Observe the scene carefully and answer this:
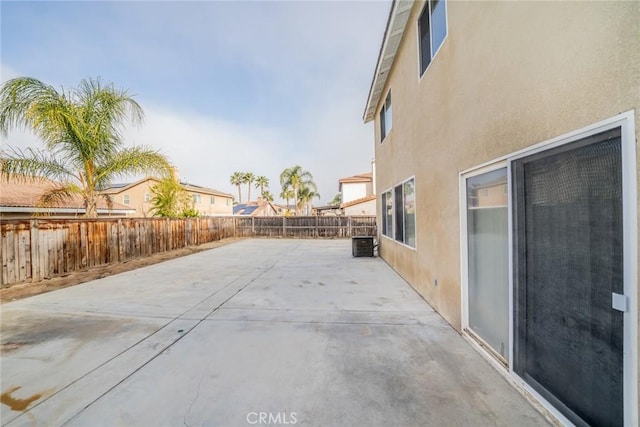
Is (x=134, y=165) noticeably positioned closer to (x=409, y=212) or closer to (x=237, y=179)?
(x=409, y=212)

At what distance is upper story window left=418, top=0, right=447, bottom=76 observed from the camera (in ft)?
12.1

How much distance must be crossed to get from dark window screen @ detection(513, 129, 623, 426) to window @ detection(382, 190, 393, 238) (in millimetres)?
5150

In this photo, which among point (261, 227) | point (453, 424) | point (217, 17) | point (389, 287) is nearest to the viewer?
point (453, 424)

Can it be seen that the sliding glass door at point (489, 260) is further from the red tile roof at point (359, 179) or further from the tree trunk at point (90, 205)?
the red tile roof at point (359, 179)

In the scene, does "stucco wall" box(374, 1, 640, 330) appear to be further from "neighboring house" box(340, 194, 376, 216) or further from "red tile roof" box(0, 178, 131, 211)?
"neighboring house" box(340, 194, 376, 216)

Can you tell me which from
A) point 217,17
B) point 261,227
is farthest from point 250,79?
point 261,227

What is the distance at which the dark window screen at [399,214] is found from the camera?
619 cm

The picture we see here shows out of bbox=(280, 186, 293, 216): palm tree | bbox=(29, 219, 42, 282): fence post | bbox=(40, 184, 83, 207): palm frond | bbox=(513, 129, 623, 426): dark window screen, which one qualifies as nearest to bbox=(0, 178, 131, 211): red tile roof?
bbox=(40, 184, 83, 207): palm frond

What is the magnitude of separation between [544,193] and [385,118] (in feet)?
21.4

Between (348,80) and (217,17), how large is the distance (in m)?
5.76

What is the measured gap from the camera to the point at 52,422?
1.91 m

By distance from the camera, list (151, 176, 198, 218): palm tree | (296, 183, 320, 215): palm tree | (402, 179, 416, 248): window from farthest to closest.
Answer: (296, 183, 320, 215): palm tree
(151, 176, 198, 218): palm tree
(402, 179, 416, 248): window

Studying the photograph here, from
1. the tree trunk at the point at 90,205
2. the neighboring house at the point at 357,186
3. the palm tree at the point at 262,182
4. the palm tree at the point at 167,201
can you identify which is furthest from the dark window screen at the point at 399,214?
the palm tree at the point at 262,182

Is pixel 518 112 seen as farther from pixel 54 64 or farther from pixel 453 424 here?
pixel 54 64
